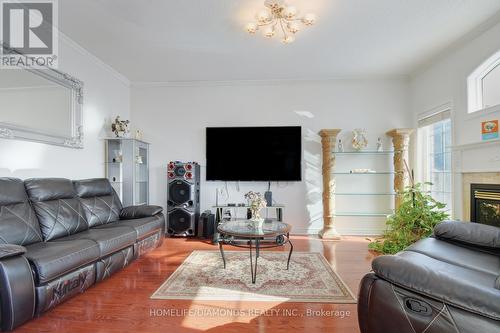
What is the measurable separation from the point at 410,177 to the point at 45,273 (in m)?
4.48

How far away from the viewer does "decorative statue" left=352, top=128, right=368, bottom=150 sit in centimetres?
416

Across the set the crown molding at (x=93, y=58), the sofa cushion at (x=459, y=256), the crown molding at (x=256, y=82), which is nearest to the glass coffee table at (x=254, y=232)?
the sofa cushion at (x=459, y=256)

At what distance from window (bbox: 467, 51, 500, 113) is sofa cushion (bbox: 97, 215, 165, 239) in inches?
159

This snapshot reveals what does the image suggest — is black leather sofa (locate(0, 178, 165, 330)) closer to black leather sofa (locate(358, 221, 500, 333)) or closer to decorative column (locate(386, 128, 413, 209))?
black leather sofa (locate(358, 221, 500, 333))

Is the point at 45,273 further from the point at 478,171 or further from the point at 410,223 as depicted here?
the point at 478,171

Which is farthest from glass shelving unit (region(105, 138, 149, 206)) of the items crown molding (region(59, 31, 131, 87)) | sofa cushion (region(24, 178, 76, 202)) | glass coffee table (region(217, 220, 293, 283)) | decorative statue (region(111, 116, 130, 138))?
glass coffee table (region(217, 220, 293, 283))

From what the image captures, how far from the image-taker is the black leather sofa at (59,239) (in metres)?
1.62

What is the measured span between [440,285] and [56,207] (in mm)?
3136

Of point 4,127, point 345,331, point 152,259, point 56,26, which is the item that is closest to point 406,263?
point 345,331

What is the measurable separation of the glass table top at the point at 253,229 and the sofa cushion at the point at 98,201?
60.2 inches

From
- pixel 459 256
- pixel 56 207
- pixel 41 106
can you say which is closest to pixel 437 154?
pixel 459 256

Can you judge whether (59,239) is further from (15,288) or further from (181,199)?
(181,199)

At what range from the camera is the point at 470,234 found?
6.58 feet

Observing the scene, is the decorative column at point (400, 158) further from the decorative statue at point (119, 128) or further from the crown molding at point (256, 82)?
the decorative statue at point (119, 128)
